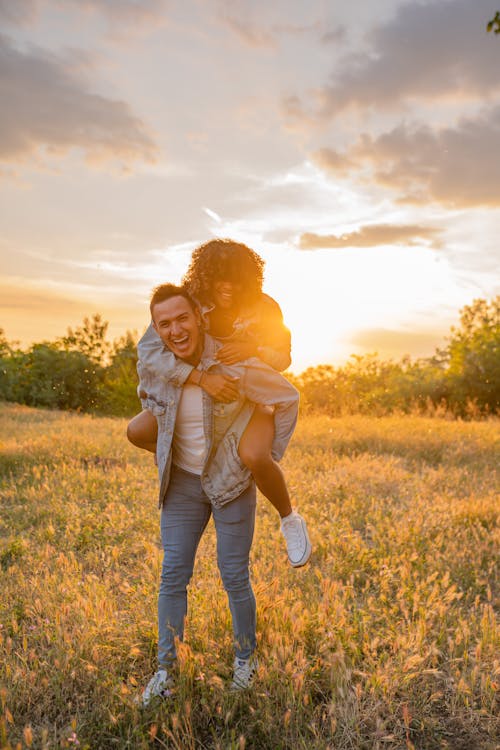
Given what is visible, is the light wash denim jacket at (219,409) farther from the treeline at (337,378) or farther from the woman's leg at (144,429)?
the treeline at (337,378)

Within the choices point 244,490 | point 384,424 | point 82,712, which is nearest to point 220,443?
point 244,490

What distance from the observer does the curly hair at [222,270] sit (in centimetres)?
316

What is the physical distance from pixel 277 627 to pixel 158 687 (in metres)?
0.82

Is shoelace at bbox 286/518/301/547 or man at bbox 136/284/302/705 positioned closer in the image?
man at bbox 136/284/302/705

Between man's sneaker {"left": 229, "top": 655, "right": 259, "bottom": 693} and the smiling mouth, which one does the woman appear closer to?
the smiling mouth

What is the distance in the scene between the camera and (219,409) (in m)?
3.23

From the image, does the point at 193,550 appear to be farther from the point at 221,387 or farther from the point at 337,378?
the point at 337,378

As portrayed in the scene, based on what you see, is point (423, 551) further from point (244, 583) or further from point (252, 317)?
point (252, 317)

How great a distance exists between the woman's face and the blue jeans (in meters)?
0.93

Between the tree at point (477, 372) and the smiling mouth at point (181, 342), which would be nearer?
the smiling mouth at point (181, 342)

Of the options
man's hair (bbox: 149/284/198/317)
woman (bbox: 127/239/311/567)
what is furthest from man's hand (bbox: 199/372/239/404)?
man's hair (bbox: 149/284/198/317)

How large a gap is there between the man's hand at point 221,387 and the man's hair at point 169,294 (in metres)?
0.38

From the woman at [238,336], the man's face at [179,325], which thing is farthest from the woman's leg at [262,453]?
the man's face at [179,325]

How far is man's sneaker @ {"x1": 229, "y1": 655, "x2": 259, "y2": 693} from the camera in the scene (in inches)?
129
